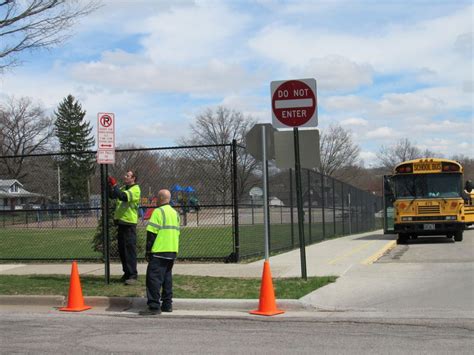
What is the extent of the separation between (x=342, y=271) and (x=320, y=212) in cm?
1211

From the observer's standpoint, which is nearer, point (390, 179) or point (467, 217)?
point (390, 179)

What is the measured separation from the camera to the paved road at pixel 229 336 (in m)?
6.10

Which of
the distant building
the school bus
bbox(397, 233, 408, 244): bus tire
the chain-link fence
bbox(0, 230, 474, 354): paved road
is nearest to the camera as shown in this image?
bbox(0, 230, 474, 354): paved road

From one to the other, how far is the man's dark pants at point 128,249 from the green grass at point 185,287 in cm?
27

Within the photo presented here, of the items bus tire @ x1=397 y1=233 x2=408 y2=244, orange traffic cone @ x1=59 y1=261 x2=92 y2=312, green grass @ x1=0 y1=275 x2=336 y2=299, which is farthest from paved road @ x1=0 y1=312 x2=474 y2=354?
bus tire @ x1=397 y1=233 x2=408 y2=244

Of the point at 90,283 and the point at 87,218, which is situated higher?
the point at 87,218

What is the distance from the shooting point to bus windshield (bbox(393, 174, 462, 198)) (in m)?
20.3

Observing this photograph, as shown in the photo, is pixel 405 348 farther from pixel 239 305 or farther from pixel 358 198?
pixel 358 198

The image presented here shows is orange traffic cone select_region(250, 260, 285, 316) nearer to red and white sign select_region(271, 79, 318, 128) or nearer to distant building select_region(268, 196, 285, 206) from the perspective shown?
red and white sign select_region(271, 79, 318, 128)

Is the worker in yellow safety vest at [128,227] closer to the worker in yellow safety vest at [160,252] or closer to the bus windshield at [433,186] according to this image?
the worker in yellow safety vest at [160,252]

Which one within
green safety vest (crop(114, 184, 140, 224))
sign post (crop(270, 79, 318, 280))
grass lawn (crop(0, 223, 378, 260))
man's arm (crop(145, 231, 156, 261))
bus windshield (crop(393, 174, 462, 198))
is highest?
sign post (crop(270, 79, 318, 280))

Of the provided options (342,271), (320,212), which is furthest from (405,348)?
(320,212)

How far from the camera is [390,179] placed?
69.6 feet

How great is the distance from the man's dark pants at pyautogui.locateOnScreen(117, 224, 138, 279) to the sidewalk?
1155 mm
